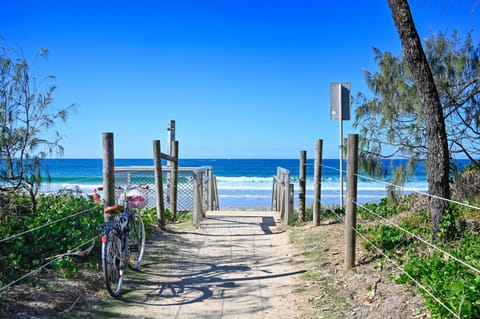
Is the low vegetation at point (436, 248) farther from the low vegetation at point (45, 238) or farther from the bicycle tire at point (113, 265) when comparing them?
the low vegetation at point (45, 238)

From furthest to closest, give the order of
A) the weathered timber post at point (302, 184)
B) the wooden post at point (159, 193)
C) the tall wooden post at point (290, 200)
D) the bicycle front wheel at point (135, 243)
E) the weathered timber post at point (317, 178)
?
the tall wooden post at point (290, 200) < the weathered timber post at point (302, 184) < the wooden post at point (159, 193) < the weathered timber post at point (317, 178) < the bicycle front wheel at point (135, 243)

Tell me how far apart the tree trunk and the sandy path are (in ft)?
5.99

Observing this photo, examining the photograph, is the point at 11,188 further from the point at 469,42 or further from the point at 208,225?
the point at 469,42

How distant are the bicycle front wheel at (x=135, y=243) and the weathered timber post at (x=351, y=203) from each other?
2444 millimetres

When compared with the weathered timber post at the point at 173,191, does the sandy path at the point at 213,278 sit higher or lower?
lower

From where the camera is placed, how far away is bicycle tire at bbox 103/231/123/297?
14.4 ft

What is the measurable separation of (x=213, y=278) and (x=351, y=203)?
1821mm

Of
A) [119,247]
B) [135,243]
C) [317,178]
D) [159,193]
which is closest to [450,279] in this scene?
[119,247]

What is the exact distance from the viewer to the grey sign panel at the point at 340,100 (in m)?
8.61

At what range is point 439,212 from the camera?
17.2 ft

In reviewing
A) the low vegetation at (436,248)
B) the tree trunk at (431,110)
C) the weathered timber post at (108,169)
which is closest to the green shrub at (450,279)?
the low vegetation at (436,248)

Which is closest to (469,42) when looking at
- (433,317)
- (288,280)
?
(288,280)

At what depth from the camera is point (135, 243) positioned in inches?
217

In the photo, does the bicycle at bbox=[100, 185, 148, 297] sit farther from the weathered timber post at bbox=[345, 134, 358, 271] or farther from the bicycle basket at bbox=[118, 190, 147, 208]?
the weathered timber post at bbox=[345, 134, 358, 271]
